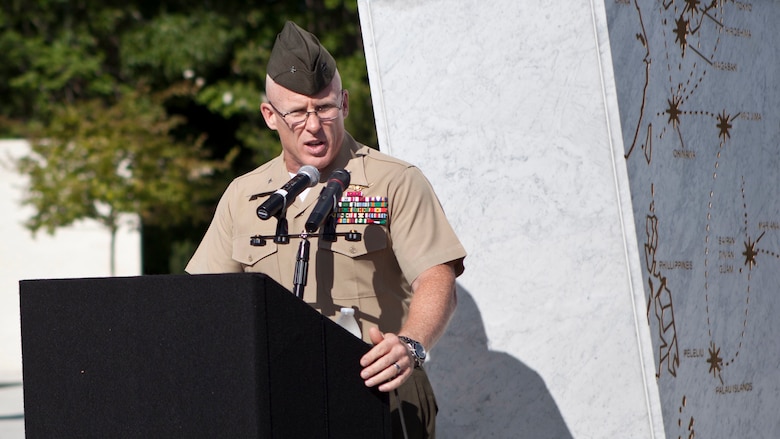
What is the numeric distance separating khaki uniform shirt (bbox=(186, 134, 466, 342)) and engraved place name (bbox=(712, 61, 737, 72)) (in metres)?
1.76

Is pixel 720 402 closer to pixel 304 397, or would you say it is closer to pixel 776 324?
pixel 776 324

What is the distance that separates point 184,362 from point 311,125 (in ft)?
3.50

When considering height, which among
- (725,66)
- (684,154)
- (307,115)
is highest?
(725,66)

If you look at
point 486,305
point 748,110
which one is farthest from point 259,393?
point 748,110

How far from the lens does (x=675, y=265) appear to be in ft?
14.0

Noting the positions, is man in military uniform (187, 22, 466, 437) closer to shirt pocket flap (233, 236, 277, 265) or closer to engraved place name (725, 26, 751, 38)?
shirt pocket flap (233, 236, 277, 265)

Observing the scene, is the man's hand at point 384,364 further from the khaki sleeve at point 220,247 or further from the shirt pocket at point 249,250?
the khaki sleeve at point 220,247

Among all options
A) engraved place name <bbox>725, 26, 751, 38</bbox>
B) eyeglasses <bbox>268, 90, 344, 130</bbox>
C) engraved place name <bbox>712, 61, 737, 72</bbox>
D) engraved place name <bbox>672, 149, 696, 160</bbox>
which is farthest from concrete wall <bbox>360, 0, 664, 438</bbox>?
eyeglasses <bbox>268, 90, 344, 130</bbox>

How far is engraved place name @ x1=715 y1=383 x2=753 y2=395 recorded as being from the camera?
4448mm

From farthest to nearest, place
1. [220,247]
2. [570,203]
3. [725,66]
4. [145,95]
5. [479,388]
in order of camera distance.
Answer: [145,95] < [725,66] < [479,388] < [570,203] < [220,247]

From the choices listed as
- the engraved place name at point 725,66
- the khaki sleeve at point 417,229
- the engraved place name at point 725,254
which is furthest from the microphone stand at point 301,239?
the engraved place name at point 725,66

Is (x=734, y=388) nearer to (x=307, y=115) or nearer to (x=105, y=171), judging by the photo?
(x=307, y=115)

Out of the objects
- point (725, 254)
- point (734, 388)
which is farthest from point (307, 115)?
point (734, 388)

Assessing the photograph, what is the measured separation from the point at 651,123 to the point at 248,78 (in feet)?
59.7
